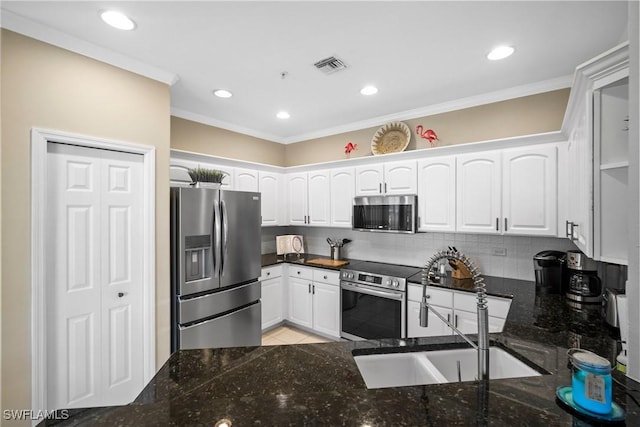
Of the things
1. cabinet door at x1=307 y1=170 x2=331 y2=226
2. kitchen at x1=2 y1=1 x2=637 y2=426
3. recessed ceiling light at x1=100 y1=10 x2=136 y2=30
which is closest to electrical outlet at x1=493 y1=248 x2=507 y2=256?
kitchen at x1=2 y1=1 x2=637 y2=426

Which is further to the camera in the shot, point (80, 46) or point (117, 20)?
point (80, 46)

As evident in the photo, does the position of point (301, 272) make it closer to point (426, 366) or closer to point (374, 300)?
point (374, 300)

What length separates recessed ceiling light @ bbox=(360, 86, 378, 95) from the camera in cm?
266

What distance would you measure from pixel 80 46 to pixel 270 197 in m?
2.43

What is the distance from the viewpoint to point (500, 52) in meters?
2.04

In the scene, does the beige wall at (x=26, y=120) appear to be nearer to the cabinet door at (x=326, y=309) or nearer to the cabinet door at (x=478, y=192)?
the cabinet door at (x=326, y=309)

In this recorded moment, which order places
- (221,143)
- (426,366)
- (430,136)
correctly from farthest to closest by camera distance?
(221,143) → (430,136) → (426,366)

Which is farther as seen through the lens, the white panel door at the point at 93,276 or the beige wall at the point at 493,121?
the beige wall at the point at 493,121

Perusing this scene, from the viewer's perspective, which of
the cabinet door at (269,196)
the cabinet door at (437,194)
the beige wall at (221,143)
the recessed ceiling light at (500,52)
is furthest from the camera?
the cabinet door at (269,196)

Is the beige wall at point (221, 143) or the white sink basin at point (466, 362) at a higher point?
the beige wall at point (221, 143)

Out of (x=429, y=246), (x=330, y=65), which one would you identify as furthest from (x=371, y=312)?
(x=330, y=65)

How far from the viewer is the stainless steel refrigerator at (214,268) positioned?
8.07ft

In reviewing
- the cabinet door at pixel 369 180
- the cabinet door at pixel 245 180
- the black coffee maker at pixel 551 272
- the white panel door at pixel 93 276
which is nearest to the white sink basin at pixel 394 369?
the black coffee maker at pixel 551 272

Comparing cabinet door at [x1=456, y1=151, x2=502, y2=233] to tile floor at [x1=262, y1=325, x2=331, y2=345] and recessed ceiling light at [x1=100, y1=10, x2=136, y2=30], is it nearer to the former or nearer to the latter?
tile floor at [x1=262, y1=325, x2=331, y2=345]
